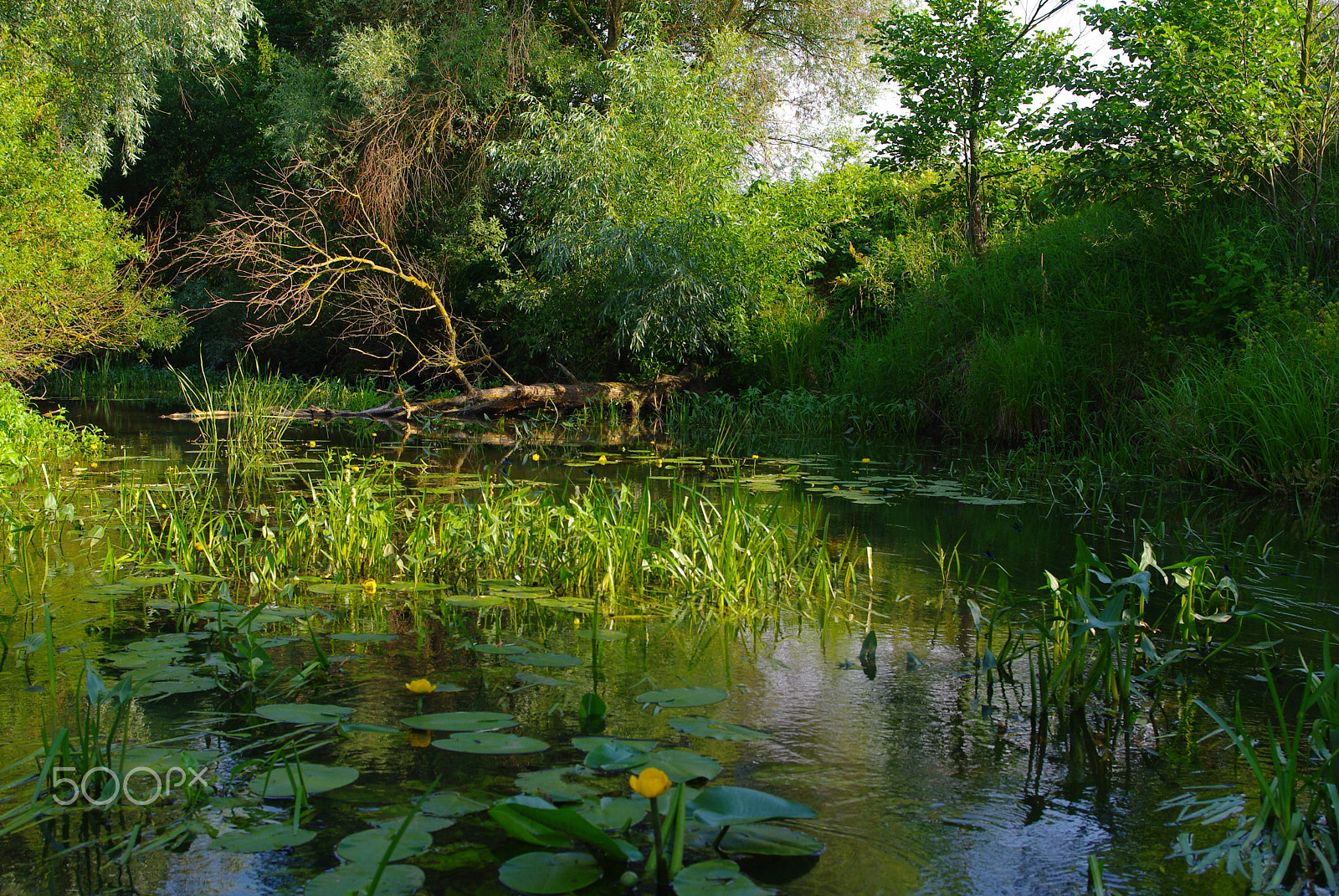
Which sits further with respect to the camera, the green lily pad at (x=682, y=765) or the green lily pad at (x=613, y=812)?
the green lily pad at (x=682, y=765)

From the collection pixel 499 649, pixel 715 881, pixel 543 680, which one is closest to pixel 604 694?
pixel 543 680

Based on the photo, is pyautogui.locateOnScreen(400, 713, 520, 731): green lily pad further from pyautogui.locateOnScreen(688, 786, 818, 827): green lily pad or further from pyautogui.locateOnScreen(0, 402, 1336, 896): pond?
pyautogui.locateOnScreen(688, 786, 818, 827): green lily pad

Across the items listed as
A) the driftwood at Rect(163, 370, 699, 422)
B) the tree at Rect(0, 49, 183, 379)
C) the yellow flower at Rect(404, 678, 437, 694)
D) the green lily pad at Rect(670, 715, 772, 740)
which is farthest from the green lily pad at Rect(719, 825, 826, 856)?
the driftwood at Rect(163, 370, 699, 422)

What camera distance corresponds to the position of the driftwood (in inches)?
485

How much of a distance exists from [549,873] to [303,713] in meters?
0.93

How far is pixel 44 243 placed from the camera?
1009 cm

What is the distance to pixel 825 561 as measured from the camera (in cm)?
374

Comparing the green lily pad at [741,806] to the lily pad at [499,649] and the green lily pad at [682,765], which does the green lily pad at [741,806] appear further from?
the lily pad at [499,649]

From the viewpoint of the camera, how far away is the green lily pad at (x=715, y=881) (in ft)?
4.88

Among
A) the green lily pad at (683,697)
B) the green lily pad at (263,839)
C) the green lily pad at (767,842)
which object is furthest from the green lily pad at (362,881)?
the green lily pad at (683,697)

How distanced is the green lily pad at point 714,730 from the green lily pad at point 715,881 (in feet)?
1.92

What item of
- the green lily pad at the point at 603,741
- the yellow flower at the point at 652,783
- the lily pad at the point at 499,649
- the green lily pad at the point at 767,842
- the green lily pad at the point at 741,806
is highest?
the yellow flower at the point at 652,783

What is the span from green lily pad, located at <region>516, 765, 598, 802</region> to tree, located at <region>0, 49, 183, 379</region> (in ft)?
32.2

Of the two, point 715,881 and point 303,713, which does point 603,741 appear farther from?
point 303,713
